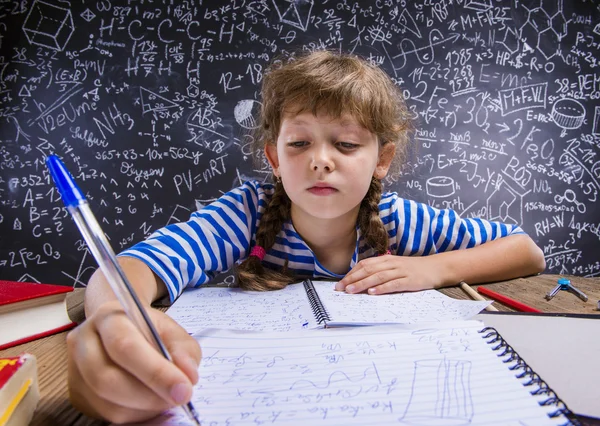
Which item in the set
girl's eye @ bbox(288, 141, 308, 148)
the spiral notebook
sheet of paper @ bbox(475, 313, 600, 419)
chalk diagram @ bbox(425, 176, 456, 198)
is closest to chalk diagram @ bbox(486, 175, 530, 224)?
chalk diagram @ bbox(425, 176, 456, 198)

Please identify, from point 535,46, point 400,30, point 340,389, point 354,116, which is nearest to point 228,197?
point 354,116

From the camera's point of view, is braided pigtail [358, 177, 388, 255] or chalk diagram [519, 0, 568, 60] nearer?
braided pigtail [358, 177, 388, 255]

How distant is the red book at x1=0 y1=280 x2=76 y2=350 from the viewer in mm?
492

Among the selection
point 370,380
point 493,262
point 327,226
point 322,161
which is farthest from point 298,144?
point 370,380

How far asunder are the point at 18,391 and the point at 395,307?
0.44 m

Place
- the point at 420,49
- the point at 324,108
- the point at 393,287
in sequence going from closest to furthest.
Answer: the point at 393,287, the point at 324,108, the point at 420,49

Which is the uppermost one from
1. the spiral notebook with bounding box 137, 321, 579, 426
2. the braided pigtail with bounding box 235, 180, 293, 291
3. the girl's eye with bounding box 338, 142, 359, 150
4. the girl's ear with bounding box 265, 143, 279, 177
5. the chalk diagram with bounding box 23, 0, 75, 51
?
the chalk diagram with bounding box 23, 0, 75, 51

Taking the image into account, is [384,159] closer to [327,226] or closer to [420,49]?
[327,226]

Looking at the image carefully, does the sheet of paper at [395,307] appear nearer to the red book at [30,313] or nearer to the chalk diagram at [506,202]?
the red book at [30,313]

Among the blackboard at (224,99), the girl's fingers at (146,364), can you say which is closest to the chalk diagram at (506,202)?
the blackboard at (224,99)

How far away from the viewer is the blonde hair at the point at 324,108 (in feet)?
2.77

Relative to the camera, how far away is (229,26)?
92.4 inches

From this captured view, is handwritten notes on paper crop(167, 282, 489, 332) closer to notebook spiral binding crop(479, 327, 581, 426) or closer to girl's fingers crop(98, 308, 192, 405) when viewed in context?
notebook spiral binding crop(479, 327, 581, 426)

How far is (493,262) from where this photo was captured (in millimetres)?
865
